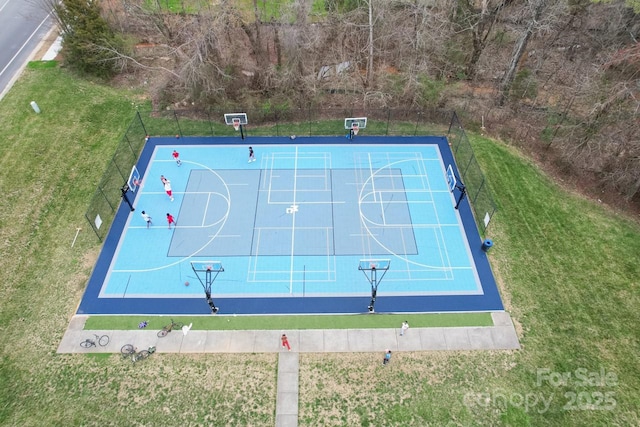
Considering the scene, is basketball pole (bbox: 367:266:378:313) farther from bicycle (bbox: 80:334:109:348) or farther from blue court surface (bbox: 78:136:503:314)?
bicycle (bbox: 80:334:109:348)

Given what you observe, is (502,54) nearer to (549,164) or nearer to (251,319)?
(549,164)

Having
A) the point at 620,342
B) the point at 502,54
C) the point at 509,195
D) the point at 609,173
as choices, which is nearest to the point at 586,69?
the point at 502,54

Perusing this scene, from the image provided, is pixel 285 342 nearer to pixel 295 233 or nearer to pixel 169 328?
pixel 169 328

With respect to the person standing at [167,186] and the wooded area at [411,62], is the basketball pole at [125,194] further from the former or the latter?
the wooded area at [411,62]

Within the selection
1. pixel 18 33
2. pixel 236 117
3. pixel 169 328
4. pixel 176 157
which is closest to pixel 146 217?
pixel 176 157

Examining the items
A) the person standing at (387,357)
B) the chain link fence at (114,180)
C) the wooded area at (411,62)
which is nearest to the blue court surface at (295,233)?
the chain link fence at (114,180)

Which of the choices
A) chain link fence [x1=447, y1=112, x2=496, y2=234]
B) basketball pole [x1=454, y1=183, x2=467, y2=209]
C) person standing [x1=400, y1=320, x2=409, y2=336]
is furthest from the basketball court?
person standing [x1=400, y1=320, x2=409, y2=336]
